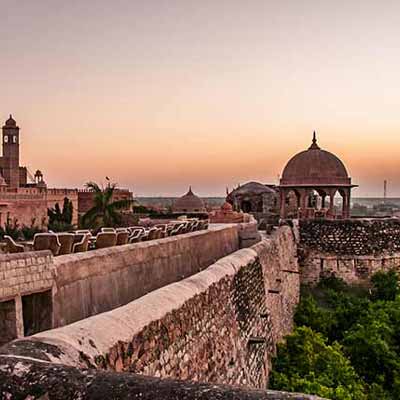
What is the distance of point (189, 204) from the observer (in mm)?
43062

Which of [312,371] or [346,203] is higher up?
[346,203]

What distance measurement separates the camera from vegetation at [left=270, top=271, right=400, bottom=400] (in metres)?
9.55

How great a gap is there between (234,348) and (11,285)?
298cm

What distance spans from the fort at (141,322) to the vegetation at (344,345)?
1.61ft

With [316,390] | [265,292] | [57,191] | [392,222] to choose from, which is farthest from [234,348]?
[57,191]

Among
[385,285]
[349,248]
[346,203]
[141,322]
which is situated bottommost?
[385,285]

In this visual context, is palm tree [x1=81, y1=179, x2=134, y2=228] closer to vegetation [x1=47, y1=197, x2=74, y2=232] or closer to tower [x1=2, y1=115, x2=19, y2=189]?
vegetation [x1=47, y1=197, x2=74, y2=232]

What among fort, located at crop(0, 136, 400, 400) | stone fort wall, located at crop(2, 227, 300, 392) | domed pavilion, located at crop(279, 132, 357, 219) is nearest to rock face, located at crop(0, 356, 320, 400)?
fort, located at crop(0, 136, 400, 400)

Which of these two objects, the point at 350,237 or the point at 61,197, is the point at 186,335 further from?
the point at 61,197

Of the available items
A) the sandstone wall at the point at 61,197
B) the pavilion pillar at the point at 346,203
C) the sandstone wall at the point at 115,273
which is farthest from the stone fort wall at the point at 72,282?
the sandstone wall at the point at 61,197

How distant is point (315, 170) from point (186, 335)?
2224 cm

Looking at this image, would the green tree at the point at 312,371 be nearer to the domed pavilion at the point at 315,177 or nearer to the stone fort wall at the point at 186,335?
the stone fort wall at the point at 186,335

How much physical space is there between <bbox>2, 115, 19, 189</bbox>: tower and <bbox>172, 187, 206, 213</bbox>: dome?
17.1 m

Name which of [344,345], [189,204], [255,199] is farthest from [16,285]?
[189,204]
